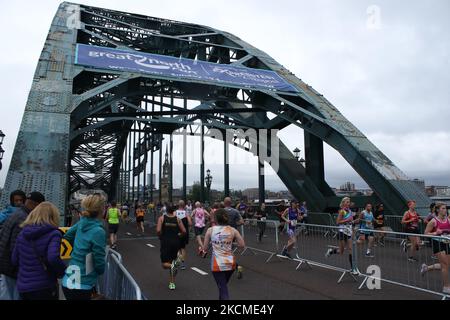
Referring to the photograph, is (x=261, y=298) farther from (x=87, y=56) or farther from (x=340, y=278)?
(x=87, y=56)

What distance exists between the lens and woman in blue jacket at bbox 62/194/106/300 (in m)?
3.77

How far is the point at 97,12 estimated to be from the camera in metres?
25.1

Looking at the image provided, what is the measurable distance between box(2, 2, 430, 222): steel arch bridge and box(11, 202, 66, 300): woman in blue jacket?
7.87m

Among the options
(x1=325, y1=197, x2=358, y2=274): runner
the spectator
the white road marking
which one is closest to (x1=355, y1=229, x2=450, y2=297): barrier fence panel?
(x1=325, y1=197, x2=358, y2=274): runner

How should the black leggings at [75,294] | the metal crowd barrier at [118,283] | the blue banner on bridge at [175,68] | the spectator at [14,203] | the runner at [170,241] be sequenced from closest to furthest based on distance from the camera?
1. the metal crowd barrier at [118,283]
2. the black leggings at [75,294]
3. the spectator at [14,203]
4. the runner at [170,241]
5. the blue banner on bridge at [175,68]

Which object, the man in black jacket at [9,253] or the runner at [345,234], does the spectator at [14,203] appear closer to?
the man in black jacket at [9,253]

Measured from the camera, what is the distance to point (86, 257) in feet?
12.6

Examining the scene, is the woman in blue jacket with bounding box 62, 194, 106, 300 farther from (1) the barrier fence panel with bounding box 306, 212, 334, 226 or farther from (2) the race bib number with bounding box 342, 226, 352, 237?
(1) the barrier fence panel with bounding box 306, 212, 334, 226

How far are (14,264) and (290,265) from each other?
7.39 metres

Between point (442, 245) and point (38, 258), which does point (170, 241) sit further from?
point (442, 245)

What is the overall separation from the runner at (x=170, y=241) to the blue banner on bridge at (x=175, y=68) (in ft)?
34.5

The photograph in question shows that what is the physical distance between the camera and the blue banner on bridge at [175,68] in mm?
16406

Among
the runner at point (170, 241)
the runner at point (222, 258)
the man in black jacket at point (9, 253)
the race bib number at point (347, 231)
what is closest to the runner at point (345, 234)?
the race bib number at point (347, 231)
